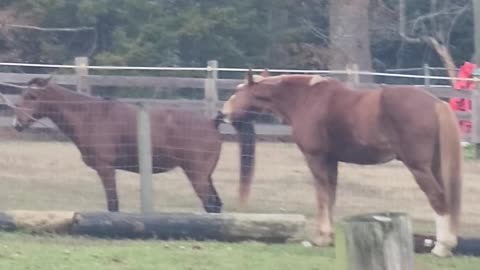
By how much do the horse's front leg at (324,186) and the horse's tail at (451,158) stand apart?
1.14 meters

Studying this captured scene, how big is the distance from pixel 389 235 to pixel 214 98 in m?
14.2

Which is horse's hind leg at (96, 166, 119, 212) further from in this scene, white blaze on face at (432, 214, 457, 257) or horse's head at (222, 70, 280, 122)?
white blaze on face at (432, 214, 457, 257)

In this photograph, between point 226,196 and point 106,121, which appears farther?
point 226,196

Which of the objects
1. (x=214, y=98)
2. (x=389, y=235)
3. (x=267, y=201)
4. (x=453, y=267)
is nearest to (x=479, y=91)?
(x=214, y=98)

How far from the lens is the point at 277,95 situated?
10.9 metres

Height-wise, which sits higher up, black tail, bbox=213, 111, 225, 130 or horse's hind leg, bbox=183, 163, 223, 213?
black tail, bbox=213, 111, 225, 130

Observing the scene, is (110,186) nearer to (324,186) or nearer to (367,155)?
(324,186)

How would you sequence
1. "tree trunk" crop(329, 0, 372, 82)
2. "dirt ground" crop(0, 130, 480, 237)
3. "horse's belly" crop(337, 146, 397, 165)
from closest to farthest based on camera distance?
"horse's belly" crop(337, 146, 397, 165)
"dirt ground" crop(0, 130, 480, 237)
"tree trunk" crop(329, 0, 372, 82)

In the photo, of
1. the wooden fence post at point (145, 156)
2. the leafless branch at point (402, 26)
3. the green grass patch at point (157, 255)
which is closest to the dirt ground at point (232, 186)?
the wooden fence post at point (145, 156)

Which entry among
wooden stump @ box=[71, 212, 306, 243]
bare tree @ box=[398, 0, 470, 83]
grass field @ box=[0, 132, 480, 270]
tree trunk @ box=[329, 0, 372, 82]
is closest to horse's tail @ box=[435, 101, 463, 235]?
grass field @ box=[0, 132, 480, 270]

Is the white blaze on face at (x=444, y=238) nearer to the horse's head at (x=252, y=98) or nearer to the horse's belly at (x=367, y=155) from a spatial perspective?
the horse's belly at (x=367, y=155)

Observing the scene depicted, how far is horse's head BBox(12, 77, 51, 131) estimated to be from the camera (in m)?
12.0

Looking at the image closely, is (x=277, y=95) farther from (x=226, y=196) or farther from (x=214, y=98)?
(x=214, y=98)

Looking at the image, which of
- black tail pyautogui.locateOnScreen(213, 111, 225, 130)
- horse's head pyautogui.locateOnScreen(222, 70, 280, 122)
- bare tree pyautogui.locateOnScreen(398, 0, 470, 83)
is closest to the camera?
horse's head pyautogui.locateOnScreen(222, 70, 280, 122)
